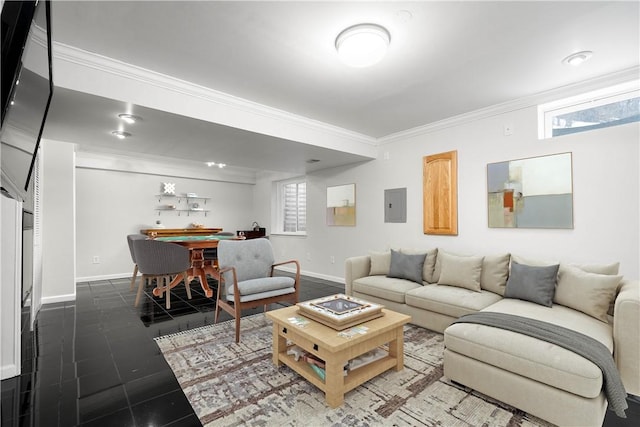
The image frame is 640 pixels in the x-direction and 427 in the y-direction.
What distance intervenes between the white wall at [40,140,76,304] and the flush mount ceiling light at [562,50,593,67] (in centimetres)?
612

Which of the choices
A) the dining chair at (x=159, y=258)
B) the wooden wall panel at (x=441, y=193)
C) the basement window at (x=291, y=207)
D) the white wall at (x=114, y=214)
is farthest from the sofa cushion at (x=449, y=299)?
the white wall at (x=114, y=214)

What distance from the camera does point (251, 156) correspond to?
466 cm

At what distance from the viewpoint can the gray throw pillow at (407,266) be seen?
3645 millimetres

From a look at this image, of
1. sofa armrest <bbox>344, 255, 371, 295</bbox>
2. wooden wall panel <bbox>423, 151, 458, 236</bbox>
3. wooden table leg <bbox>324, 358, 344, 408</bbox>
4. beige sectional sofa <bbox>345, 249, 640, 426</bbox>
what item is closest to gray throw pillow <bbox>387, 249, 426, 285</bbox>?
beige sectional sofa <bbox>345, 249, 640, 426</bbox>

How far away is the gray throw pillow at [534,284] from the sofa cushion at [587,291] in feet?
0.25

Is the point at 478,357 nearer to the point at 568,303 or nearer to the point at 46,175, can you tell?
the point at 568,303

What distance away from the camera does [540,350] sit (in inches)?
70.5

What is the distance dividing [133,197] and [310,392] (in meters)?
6.04

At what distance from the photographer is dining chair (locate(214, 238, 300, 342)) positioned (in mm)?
2951

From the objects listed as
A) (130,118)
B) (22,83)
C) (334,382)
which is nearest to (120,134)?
(130,118)

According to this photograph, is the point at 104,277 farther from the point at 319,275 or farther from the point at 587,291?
the point at 587,291

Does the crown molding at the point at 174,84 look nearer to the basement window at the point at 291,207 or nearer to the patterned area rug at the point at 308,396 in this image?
the patterned area rug at the point at 308,396

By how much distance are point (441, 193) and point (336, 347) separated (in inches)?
117

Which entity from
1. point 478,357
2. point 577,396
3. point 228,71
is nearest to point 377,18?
point 228,71
